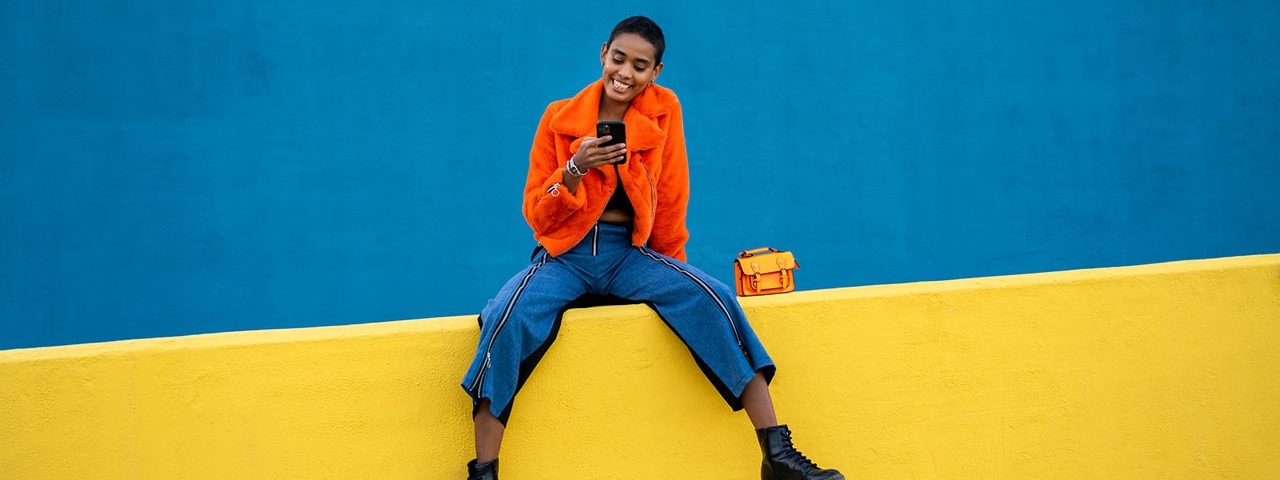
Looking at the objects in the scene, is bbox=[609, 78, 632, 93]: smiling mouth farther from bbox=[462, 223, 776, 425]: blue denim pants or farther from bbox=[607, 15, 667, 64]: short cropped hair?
bbox=[462, 223, 776, 425]: blue denim pants

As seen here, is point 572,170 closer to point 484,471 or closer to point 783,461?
point 484,471

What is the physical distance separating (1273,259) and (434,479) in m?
2.69

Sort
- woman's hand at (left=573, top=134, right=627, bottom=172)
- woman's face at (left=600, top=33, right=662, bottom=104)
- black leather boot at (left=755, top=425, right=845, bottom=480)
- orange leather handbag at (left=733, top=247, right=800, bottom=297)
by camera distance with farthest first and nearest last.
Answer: orange leather handbag at (left=733, top=247, right=800, bottom=297)
woman's face at (left=600, top=33, right=662, bottom=104)
woman's hand at (left=573, top=134, right=627, bottom=172)
black leather boot at (left=755, top=425, right=845, bottom=480)

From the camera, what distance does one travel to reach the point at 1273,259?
3.27m

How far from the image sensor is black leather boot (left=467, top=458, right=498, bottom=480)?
252cm

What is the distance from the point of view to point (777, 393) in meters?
2.90

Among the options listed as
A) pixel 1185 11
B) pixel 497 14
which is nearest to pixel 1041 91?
pixel 1185 11

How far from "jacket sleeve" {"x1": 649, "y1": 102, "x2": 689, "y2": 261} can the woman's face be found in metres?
0.16

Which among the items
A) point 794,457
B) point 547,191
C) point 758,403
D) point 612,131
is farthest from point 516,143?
point 794,457

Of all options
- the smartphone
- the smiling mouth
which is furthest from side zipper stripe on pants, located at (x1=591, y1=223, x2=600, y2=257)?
the smiling mouth

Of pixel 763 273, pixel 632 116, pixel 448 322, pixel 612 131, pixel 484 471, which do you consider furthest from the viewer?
pixel 763 273

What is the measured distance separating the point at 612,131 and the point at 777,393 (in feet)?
2.93

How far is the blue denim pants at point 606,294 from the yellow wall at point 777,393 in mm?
88

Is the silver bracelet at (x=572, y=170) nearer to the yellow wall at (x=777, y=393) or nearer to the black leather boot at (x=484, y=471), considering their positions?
the yellow wall at (x=777, y=393)
